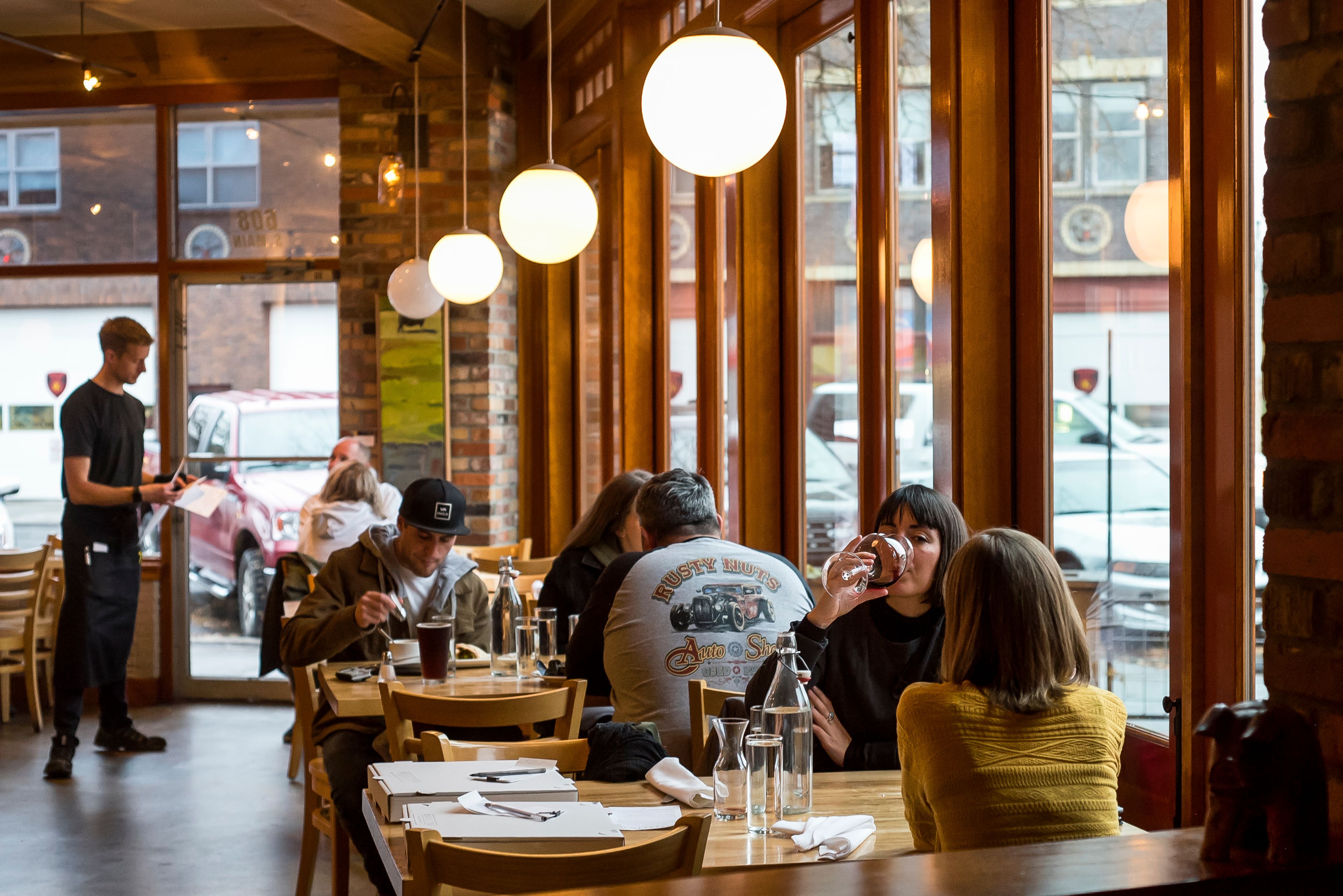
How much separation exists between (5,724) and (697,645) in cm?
514

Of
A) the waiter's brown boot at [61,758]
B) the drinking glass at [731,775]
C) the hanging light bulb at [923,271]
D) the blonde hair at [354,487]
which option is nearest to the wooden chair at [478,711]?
the drinking glass at [731,775]

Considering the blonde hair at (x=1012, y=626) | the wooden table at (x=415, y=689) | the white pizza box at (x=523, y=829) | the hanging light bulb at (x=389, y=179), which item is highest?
the hanging light bulb at (x=389, y=179)

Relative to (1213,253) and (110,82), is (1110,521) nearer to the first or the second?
(1213,253)

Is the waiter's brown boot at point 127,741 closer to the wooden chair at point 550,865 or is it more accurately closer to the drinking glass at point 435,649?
the drinking glass at point 435,649

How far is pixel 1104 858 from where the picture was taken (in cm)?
133

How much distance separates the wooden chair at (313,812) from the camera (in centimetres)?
338

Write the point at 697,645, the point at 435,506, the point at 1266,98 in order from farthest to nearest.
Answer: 1. the point at 435,506
2. the point at 697,645
3. the point at 1266,98

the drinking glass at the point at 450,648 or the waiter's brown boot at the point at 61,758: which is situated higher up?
the drinking glass at the point at 450,648

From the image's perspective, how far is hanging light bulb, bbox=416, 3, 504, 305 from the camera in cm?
497

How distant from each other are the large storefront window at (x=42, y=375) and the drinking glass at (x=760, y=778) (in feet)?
19.8

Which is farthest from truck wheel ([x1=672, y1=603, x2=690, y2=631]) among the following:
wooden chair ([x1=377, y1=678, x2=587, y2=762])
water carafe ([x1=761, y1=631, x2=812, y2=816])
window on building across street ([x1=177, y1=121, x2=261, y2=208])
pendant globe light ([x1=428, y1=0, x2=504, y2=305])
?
window on building across street ([x1=177, y1=121, x2=261, y2=208])

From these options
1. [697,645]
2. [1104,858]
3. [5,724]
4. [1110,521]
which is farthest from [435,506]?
[5,724]

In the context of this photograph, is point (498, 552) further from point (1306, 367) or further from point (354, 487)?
point (1306, 367)

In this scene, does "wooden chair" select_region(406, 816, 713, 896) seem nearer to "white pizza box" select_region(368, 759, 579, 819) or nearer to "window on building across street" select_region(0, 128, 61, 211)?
"white pizza box" select_region(368, 759, 579, 819)
